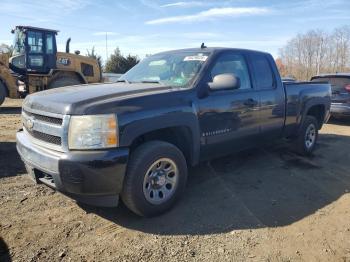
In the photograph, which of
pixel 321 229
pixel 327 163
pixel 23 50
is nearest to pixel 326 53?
pixel 23 50

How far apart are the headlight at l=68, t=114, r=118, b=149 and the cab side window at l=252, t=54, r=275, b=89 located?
273cm

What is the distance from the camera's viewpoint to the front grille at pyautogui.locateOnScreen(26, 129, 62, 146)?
3.67 m

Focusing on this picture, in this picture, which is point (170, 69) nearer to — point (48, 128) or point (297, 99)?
point (48, 128)

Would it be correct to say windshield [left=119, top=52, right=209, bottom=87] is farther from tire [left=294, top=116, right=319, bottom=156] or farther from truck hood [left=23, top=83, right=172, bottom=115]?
tire [left=294, top=116, right=319, bottom=156]

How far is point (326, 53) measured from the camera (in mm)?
45562

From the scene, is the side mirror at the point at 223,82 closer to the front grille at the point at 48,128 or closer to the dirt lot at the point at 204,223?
the dirt lot at the point at 204,223

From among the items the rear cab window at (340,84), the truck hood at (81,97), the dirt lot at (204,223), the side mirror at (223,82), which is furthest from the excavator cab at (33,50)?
the side mirror at (223,82)

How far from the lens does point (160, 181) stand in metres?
4.08

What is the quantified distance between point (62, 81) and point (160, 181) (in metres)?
12.5

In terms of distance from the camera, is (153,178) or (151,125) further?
(153,178)

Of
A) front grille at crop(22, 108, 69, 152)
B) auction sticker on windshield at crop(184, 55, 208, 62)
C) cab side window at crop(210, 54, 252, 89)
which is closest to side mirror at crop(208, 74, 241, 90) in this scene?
cab side window at crop(210, 54, 252, 89)

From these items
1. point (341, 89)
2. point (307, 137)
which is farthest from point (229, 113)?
point (341, 89)

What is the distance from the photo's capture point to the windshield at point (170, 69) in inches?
185

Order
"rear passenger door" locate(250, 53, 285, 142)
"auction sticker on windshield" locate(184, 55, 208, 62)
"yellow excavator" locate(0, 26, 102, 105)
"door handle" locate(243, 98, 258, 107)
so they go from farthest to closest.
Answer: "yellow excavator" locate(0, 26, 102, 105)
"rear passenger door" locate(250, 53, 285, 142)
"door handle" locate(243, 98, 258, 107)
"auction sticker on windshield" locate(184, 55, 208, 62)
